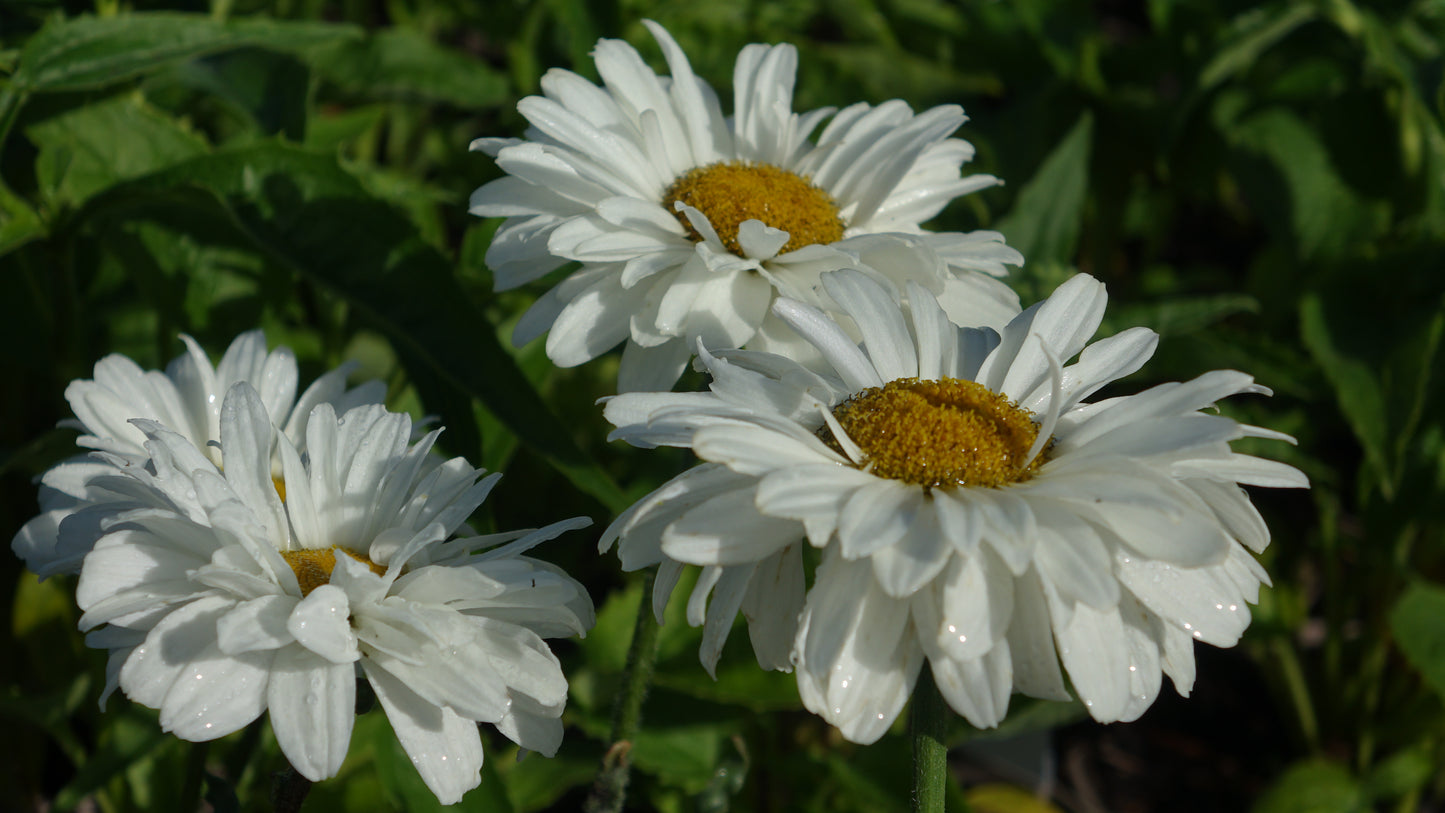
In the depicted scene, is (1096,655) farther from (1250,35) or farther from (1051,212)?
(1250,35)

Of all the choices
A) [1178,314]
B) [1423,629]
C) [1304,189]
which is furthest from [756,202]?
[1304,189]

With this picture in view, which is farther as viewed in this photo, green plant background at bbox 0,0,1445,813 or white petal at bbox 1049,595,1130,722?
green plant background at bbox 0,0,1445,813

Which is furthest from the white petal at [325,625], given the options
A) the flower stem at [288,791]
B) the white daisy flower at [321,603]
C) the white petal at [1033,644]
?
the white petal at [1033,644]

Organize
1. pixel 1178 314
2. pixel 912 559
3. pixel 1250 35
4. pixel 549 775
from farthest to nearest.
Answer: pixel 1250 35, pixel 1178 314, pixel 549 775, pixel 912 559

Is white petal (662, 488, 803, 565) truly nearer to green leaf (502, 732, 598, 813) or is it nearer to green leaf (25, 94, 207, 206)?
green leaf (502, 732, 598, 813)

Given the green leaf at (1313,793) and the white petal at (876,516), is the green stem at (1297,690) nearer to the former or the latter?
the green leaf at (1313,793)

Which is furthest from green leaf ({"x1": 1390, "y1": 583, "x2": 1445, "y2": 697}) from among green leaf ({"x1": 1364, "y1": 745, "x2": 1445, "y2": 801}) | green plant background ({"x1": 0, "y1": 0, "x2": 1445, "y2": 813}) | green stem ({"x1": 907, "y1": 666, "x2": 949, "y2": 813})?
green stem ({"x1": 907, "y1": 666, "x2": 949, "y2": 813})
